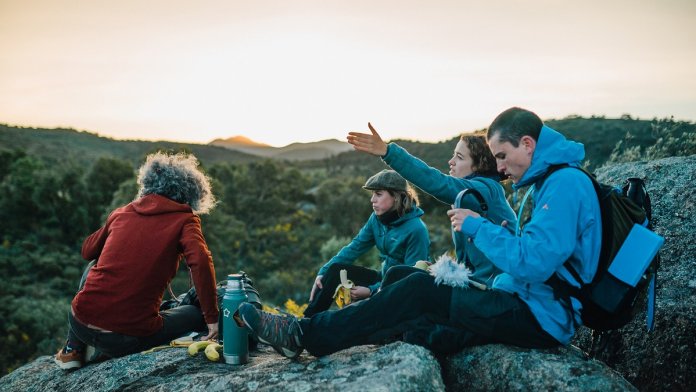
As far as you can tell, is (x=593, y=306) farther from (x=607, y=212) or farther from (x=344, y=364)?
(x=344, y=364)

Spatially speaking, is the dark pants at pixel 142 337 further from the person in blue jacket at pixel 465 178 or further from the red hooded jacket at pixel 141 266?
the person in blue jacket at pixel 465 178

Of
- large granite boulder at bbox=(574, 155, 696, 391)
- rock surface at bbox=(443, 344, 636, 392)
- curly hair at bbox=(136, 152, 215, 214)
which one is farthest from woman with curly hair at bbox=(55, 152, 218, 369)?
large granite boulder at bbox=(574, 155, 696, 391)

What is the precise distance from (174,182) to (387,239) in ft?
7.16

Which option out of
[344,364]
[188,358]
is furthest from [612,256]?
[188,358]

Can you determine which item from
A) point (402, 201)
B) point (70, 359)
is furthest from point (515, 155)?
point (70, 359)

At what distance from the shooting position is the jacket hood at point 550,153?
127 inches

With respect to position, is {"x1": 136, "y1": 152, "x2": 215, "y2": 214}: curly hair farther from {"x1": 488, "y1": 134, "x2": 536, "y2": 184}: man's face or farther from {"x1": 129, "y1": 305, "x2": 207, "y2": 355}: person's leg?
{"x1": 488, "y1": 134, "x2": 536, "y2": 184}: man's face

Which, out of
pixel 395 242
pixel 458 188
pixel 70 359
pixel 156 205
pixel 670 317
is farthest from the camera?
pixel 395 242

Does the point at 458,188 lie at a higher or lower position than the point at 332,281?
higher

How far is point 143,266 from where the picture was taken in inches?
163

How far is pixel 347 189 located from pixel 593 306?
686 inches

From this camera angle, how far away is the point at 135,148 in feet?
178

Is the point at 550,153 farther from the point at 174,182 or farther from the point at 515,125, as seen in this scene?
the point at 174,182

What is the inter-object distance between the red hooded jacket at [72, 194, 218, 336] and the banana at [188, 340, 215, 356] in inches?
10.2
